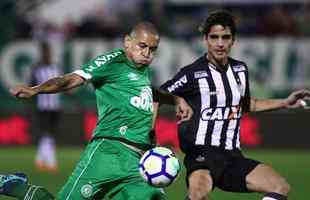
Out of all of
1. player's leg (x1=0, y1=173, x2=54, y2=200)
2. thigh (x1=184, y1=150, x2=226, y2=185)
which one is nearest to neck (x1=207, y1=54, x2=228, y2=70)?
thigh (x1=184, y1=150, x2=226, y2=185)

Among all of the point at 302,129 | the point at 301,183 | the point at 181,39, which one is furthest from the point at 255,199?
the point at 181,39

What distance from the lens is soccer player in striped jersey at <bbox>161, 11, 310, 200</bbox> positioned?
9.05m

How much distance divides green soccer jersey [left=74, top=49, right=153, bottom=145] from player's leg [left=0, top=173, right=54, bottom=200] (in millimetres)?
888

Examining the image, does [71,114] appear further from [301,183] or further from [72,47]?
[301,183]

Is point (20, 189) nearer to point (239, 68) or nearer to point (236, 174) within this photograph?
point (236, 174)

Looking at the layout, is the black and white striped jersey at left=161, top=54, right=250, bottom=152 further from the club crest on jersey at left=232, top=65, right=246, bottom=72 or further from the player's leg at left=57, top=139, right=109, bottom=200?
the player's leg at left=57, top=139, right=109, bottom=200

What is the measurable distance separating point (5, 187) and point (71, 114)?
11842mm

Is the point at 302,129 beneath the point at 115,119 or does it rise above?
beneath

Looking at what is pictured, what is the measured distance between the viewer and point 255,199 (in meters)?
12.9

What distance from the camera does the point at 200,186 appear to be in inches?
345

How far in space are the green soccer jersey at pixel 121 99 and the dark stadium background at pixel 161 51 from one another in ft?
35.1

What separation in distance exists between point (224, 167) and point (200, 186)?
0.42 meters

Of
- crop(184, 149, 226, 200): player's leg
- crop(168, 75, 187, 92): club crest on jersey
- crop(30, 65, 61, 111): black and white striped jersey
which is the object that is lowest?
crop(30, 65, 61, 111): black and white striped jersey

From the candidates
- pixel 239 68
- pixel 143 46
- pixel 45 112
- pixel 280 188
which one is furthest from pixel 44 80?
pixel 280 188
